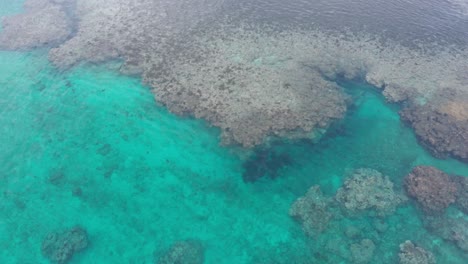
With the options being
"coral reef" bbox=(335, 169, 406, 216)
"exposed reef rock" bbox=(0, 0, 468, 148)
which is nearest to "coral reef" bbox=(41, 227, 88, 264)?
"exposed reef rock" bbox=(0, 0, 468, 148)

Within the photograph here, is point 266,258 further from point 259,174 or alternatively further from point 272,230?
point 259,174

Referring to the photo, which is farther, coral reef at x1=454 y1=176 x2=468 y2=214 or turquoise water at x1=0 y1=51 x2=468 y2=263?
coral reef at x1=454 y1=176 x2=468 y2=214

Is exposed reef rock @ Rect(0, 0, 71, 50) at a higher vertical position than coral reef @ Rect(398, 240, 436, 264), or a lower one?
higher

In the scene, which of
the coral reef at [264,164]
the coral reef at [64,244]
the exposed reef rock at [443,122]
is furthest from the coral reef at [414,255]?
the coral reef at [64,244]

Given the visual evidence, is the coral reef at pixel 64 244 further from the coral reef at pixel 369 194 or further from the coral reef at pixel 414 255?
the coral reef at pixel 414 255

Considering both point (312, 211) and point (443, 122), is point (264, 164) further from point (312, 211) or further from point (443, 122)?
point (443, 122)

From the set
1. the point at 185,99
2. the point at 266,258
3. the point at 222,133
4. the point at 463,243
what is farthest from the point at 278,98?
the point at 463,243

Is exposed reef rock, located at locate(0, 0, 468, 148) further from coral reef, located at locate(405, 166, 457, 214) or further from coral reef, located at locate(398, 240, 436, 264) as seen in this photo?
coral reef, located at locate(398, 240, 436, 264)
